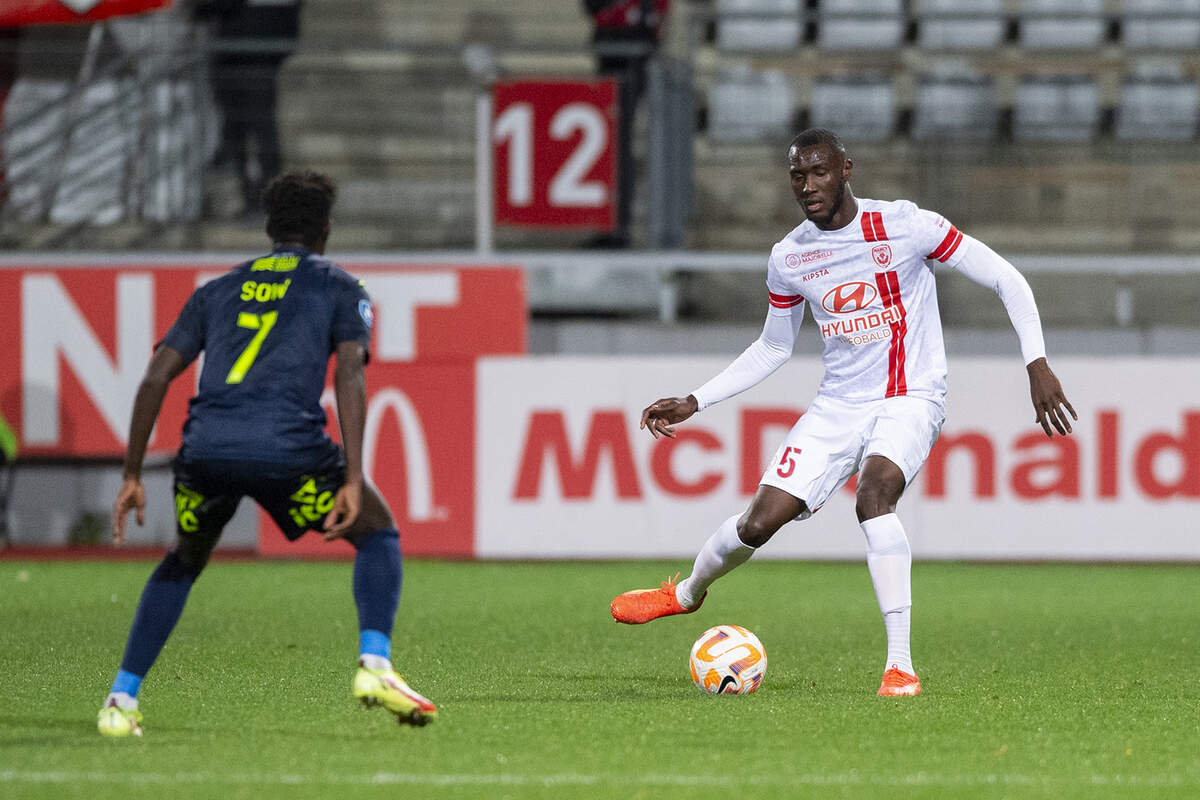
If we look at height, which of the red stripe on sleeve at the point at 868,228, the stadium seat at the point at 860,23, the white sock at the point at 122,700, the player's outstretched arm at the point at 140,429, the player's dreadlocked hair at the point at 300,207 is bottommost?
the white sock at the point at 122,700

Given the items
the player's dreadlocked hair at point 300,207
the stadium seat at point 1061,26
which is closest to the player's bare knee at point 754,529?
the player's dreadlocked hair at point 300,207

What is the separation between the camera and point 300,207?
541cm

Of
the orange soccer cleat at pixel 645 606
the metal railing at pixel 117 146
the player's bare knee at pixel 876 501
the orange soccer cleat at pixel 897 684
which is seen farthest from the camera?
the metal railing at pixel 117 146

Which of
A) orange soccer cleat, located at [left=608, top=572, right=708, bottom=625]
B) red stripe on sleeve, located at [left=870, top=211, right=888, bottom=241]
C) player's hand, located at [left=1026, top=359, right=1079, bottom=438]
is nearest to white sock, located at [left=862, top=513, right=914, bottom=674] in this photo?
player's hand, located at [left=1026, top=359, right=1079, bottom=438]

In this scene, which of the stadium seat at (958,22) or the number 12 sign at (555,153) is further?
the stadium seat at (958,22)

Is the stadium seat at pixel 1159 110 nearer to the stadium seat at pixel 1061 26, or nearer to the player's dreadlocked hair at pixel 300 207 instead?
the stadium seat at pixel 1061 26

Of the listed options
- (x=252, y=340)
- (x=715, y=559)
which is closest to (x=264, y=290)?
(x=252, y=340)

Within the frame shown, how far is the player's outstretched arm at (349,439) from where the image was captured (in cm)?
510

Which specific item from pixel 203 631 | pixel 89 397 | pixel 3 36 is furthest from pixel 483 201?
pixel 203 631

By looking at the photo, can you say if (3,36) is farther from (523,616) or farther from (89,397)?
(523,616)

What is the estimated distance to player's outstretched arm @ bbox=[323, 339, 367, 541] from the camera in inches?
201

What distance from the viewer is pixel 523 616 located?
9.58 m

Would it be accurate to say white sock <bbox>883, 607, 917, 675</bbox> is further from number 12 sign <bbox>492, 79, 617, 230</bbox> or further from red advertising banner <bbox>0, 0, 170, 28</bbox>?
red advertising banner <bbox>0, 0, 170, 28</bbox>

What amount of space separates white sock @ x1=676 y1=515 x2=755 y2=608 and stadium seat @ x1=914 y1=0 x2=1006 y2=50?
973 cm
